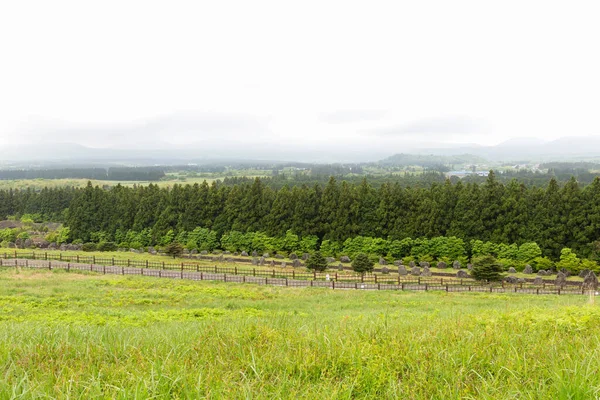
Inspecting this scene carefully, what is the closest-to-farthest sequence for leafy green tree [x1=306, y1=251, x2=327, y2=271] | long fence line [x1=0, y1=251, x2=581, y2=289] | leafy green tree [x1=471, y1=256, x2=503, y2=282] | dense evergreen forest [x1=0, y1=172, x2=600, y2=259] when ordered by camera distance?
long fence line [x1=0, y1=251, x2=581, y2=289], leafy green tree [x1=471, y1=256, x2=503, y2=282], leafy green tree [x1=306, y1=251, x2=327, y2=271], dense evergreen forest [x1=0, y1=172, x2=600, y2=259]

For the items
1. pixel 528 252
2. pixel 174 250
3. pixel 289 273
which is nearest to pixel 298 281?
pixel 289 273

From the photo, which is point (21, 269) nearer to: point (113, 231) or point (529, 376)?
point (113, 231)

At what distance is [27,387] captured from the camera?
3.73m

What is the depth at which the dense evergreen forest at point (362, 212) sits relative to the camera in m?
42.1

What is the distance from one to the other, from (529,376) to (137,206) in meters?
61.9

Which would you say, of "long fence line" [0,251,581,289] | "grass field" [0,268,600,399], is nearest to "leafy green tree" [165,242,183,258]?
"long fence line" [0,251,581,289]

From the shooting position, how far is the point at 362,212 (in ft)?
164

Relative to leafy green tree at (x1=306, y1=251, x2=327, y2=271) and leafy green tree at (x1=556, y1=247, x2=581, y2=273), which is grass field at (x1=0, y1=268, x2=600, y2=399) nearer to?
leafy green tree at (x1=306, y1=251, x2=327, y2=271)

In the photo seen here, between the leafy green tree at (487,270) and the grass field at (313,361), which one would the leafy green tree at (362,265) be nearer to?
the leafy green tree at (487,270)

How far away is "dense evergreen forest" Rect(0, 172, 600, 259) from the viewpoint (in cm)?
4206

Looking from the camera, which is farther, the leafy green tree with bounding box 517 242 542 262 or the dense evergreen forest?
the dense evergreen forest

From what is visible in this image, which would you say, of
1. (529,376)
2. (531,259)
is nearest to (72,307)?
(529,376)

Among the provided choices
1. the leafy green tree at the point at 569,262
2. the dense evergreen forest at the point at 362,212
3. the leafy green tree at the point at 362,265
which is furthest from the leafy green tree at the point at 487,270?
the dense evergreen forest at the point at 362,212

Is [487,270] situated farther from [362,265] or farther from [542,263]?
[542,263]
